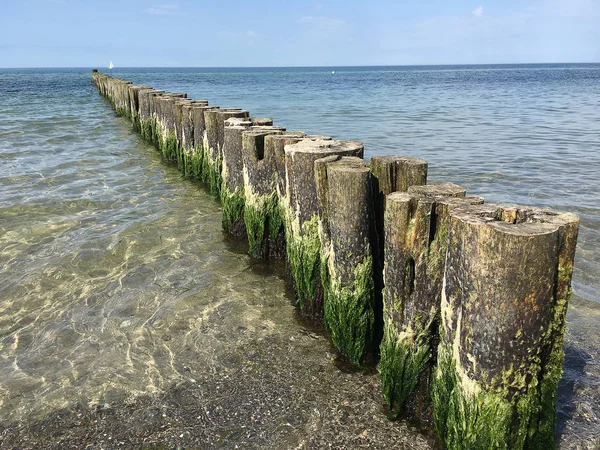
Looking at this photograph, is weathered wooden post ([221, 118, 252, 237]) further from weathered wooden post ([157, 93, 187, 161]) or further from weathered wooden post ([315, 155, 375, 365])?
weathered wooden post ([157, 93, 187, 161])

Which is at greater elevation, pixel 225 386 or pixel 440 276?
pixel 440 276

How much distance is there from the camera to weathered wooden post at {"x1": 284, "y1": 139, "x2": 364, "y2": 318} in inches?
191

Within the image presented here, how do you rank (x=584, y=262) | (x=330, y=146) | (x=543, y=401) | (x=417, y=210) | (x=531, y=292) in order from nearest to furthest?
(x=531, y=292), (x=543, y=401), (x=417, y=210), (x=330, y=146), (x=584, y=262)

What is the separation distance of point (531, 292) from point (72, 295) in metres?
4.98

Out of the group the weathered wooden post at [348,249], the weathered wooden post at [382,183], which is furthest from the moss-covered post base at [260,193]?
the weathered wooden post at [382,183]

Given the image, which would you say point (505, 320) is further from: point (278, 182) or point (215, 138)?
point (215, 138)

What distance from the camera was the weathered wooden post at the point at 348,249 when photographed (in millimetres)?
4113

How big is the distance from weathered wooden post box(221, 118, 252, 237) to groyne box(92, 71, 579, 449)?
4.41 ft

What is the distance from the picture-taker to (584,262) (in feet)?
21.8

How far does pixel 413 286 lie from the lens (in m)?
3.61

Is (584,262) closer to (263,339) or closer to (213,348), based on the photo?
(263,339)

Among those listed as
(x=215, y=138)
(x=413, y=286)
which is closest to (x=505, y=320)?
(x=413, y=286)

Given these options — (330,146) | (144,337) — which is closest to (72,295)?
(144,337)

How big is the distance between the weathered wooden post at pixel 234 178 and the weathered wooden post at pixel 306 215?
1.78m
